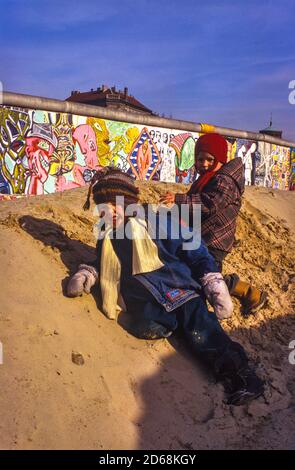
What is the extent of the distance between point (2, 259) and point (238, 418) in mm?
2032

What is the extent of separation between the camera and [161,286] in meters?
3.77

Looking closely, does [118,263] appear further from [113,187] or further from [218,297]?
[218,297]

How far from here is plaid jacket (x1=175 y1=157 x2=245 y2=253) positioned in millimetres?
4223

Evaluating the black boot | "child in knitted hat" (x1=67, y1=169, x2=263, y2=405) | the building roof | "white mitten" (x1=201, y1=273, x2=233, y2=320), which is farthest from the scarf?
the building roof

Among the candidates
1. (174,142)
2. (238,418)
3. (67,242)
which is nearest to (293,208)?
(67,242)

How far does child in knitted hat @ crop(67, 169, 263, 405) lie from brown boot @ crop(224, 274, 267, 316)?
2.55 ft

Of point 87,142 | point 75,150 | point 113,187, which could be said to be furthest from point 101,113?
point 113,187

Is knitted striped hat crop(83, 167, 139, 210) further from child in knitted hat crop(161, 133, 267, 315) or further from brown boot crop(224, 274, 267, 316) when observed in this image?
brown boot crop(224, 274, 267, 316)

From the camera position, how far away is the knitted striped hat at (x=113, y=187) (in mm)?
3936

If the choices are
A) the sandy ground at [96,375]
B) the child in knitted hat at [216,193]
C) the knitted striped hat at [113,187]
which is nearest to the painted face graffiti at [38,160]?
the sandy ground at [96,375]

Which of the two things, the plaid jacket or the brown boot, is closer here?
the plaid jacket

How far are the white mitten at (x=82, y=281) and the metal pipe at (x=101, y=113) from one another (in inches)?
288

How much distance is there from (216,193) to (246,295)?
3.55ft

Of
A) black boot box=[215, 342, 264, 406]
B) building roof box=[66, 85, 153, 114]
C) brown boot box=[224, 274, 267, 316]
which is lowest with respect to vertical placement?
black boot box=[215, 342, 264, 406]
